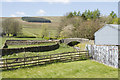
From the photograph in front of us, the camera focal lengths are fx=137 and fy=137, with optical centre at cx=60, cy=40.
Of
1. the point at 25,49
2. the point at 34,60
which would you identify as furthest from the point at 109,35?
the point at 34,60

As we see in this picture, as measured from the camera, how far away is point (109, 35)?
3484 cm

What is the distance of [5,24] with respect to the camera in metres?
64.8

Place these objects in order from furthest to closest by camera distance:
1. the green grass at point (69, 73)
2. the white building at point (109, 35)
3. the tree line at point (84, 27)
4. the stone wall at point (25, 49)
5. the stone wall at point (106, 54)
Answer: the tree line at point (84, 27) → the white building at point (109, 35) → the stone wall at point (25, 49) → the stone wall at point (106, 54) → the green grass at point (69, 73)

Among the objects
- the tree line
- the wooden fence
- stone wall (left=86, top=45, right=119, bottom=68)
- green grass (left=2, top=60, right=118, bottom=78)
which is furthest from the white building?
green grass (left=2, top=60, right=118, bottom=78)

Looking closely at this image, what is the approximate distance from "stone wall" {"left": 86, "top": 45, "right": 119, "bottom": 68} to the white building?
17.6 metres

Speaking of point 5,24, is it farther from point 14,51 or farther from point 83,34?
point 14,51

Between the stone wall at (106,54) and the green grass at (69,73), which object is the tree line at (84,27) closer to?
the stone wall at (106,54)

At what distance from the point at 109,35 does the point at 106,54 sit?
21.8 meters

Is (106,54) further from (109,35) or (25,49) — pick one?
(109,35)

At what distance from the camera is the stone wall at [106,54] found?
13.5 meters

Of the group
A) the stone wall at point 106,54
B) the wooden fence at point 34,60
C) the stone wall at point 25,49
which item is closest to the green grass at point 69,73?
the wooden fence at point 34,60

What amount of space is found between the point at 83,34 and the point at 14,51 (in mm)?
28552

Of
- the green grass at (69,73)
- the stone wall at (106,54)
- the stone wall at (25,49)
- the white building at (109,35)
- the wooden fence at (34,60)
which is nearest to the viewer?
the green grass at (69,73)

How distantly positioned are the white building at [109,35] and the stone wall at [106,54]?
17650 mm
